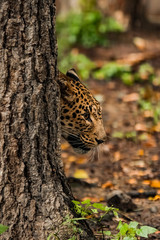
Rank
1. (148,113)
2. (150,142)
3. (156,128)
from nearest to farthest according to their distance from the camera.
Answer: (150,142) < (156,128) < (148,113)

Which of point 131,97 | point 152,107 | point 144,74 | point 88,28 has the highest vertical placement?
point 88,28

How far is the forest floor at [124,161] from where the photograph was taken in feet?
15.4

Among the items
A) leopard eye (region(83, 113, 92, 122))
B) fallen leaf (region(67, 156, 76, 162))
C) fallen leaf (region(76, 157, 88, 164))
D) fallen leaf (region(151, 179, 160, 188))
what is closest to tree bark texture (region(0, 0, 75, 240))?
leopard eye (region(83, 113, 92, 122))

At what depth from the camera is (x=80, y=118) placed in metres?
4.46

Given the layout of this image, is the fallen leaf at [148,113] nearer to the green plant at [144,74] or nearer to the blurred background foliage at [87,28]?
the green plant at [144,74]

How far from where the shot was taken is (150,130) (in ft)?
24.4

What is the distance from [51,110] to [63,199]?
2.53ft

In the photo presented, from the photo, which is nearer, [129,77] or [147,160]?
[147,160]

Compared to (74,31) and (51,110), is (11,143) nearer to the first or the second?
(51,110)

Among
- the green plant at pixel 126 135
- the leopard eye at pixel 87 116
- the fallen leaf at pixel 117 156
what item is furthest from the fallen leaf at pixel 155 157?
the leopard eye at pixel 87 116

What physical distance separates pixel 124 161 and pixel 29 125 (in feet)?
11.3

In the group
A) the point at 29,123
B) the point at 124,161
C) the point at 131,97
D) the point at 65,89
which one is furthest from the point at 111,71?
the point at 29,123

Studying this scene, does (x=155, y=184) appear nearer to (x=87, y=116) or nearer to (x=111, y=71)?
(x=87, y=116)

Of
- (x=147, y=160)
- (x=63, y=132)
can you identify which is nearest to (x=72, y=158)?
(x=147, y=160)
